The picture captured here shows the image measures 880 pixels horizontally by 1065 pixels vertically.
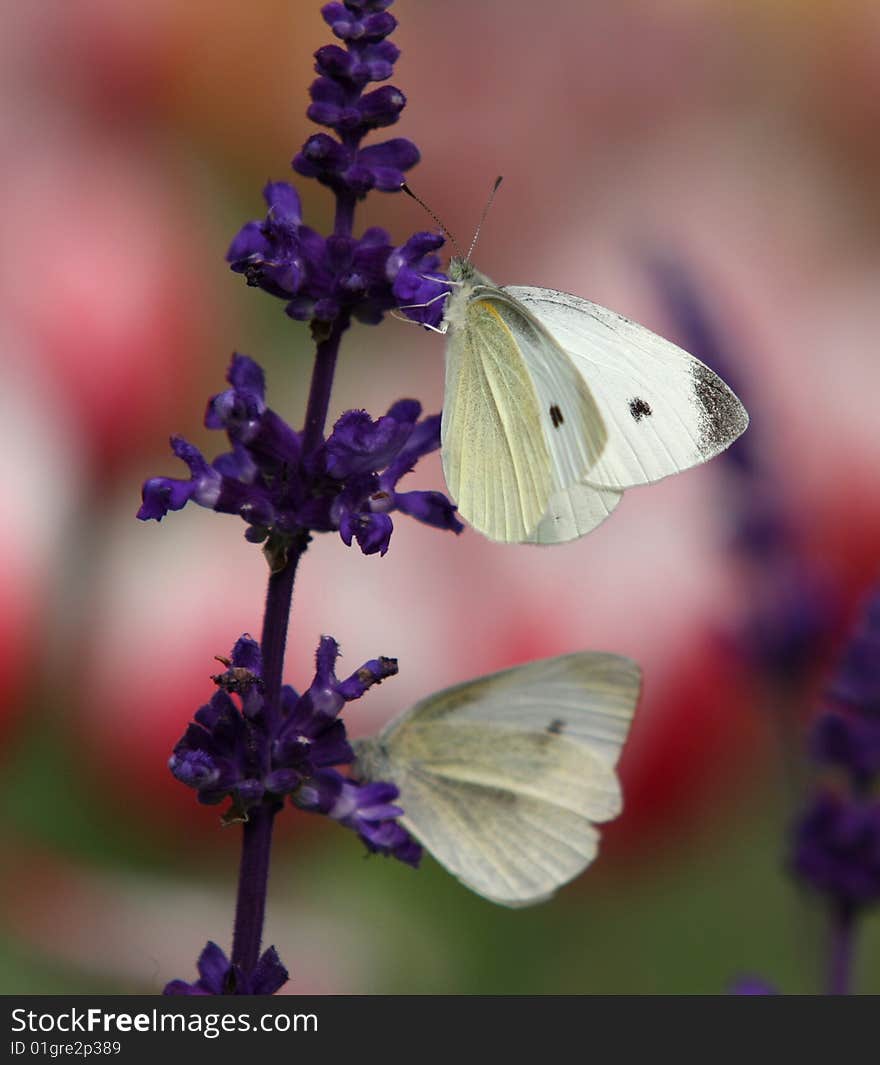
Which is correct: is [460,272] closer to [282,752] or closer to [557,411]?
[557,411]

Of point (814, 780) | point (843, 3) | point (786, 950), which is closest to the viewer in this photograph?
point (814, 780)

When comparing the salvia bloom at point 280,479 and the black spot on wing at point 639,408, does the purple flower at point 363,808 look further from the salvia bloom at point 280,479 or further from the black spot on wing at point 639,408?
the black spot on wing at point 639,408

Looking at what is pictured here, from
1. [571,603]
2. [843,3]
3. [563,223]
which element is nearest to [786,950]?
[571,603]

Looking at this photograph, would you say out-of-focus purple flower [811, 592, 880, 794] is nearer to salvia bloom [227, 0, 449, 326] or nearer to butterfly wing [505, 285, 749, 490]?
butterfly wing [505, 285, 749, 490]

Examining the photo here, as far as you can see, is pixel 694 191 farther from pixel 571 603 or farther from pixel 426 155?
pixel 571 603

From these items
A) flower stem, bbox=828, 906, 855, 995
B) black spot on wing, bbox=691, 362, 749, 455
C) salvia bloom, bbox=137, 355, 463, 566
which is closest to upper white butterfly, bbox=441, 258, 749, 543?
black spot on wing, bbox=691, 362, 749, 455

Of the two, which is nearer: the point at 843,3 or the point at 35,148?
the point at 35,148

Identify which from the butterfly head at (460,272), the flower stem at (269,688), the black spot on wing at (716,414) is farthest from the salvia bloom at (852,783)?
the flower stem at (269,688)
